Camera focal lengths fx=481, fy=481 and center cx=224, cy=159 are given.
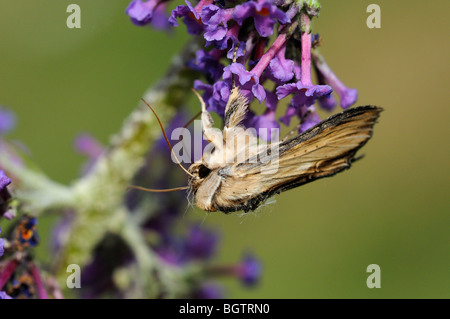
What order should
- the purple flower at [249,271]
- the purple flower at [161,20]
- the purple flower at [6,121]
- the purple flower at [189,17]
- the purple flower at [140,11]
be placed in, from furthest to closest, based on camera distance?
the purple flower at [249,271] < the purple flower at [6,121] < the purple flower at [161,20] < the purple flower at [140,11] < the purple flower at [189,17]

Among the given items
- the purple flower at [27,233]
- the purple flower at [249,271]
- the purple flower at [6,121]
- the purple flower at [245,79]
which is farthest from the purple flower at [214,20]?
the purple flower at [249,271]

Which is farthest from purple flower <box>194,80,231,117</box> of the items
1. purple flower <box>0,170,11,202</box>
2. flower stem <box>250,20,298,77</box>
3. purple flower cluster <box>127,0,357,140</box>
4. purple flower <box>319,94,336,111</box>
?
purple flower <box>0,170,11,202</box>

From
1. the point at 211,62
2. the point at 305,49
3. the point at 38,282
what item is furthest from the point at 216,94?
the point at 38,282

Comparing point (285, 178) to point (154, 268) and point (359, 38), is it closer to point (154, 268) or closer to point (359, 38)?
point (154, 268)

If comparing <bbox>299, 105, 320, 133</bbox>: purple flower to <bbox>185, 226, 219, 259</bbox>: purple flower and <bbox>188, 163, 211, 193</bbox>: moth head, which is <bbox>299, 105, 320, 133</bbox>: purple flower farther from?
<bbox>185, 226, 219, 259</bbox>: purple flower

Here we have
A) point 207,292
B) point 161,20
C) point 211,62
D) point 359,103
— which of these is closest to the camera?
point 211,62

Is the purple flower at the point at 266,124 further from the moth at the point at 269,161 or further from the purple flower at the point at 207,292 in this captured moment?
the purple flower at the point at 207,292

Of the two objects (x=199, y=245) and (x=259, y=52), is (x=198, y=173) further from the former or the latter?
(x=199, y=245)
